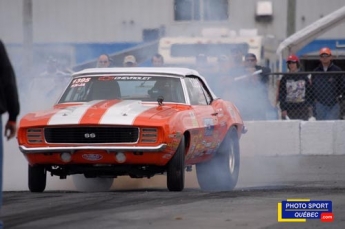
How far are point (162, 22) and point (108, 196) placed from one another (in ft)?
56.3

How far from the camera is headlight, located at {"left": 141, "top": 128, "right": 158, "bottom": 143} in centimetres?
1148

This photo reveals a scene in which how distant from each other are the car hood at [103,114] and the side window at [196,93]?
0.63m

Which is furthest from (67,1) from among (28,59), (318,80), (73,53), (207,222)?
(207,222)

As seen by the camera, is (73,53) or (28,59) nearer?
(28,59)

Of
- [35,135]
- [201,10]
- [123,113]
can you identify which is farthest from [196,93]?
[201,10]

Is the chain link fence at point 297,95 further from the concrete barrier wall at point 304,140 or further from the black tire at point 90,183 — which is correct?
the black tire at point 90,183

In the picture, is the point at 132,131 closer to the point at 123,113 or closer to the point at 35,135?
the point at 123,113

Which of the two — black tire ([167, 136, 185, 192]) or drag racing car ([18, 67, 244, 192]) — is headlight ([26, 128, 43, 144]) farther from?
black tire ([167, 136, 185, 192])

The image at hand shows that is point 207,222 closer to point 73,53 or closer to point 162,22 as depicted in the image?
A: point 73,53

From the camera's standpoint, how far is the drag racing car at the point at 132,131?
11.5 m

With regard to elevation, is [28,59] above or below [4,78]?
below

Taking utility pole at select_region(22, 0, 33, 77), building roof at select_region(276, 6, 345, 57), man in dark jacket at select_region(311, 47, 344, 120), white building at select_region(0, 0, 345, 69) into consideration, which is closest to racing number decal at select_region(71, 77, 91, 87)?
man in dark jacket at select_region(311, 47, 344, 120)

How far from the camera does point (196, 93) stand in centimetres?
1310

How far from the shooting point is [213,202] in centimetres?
1027
